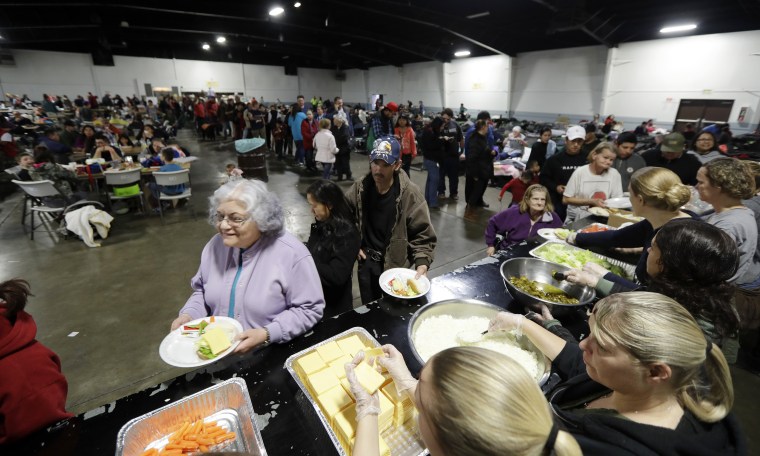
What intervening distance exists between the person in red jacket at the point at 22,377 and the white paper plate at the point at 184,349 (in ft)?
1.62

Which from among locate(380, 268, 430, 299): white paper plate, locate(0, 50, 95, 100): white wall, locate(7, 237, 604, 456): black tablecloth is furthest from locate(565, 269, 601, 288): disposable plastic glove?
locate(0, 50, 95, 100): white wall

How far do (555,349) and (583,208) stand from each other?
3272mm

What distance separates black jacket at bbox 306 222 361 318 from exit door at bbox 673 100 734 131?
13391 mm

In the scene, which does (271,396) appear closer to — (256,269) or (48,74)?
(256,269)

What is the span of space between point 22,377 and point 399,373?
5.73 feet

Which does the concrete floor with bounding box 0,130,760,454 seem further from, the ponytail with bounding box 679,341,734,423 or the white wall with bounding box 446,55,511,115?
the white wall with bounding box 446,55,511,115

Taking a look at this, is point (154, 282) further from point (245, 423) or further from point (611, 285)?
point (611, 285)

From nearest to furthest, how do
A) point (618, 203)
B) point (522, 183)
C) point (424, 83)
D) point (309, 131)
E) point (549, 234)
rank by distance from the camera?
1. point (549, 234)
2. point (618, 203)
3. point (522, 183)
4. point (309, 131)
5. point (424, 83)

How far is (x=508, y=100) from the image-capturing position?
18.1 metres

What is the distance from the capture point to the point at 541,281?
2252 mm

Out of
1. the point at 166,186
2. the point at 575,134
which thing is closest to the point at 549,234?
the point at 575,134

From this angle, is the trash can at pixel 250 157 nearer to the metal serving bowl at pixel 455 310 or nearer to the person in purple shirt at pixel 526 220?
the person in purple shirt at pixel 526 220

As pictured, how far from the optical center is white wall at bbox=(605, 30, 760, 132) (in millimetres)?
10336

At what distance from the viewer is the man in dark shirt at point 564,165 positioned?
440cm
